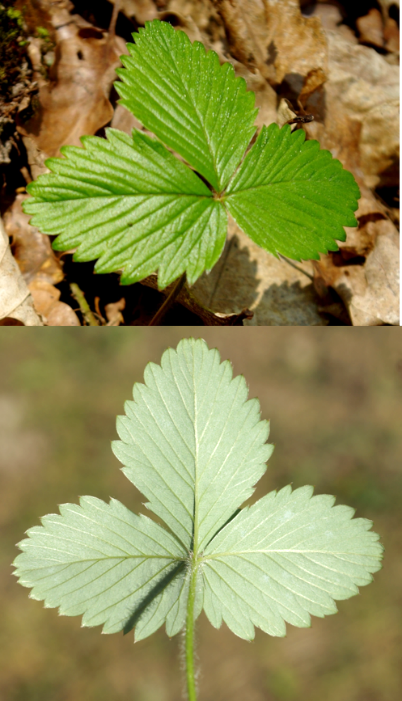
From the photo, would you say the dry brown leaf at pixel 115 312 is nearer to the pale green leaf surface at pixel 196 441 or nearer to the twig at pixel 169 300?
the twig at pixel 169 300

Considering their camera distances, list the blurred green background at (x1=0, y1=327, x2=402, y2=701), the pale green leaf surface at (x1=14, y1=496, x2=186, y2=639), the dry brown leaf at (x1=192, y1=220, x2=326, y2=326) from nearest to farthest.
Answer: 1. the pale green leaf surface at (x1=14, y1=496, x2=186, y2=639)
2. the dry brown leaf at (x1=192, y1=220, x2=326, y2=326)
3. the blurred green background at (x1=0, y1=327, x2=402, y2=701)

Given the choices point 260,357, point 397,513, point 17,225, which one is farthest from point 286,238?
point 397,513

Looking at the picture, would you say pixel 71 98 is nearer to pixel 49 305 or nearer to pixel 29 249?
pixel 29 249

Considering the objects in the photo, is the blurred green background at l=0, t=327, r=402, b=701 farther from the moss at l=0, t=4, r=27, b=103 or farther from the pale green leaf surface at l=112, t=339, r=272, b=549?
the pale green leaf surface at l=112, t=339, r=272, b=549

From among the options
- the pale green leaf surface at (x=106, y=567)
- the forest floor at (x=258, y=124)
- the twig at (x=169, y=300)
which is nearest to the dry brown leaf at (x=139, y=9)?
the forest floor at (x=258, y=124)

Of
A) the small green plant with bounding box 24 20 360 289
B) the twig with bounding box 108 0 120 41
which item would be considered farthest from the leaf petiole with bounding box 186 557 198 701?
the twig with bounding box 108 0 120 41

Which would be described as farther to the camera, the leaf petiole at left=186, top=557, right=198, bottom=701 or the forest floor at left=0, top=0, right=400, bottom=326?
the forest floor at left=0, top=0, right=400, bottom=326

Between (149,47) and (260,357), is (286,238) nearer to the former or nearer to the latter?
(149,47)
